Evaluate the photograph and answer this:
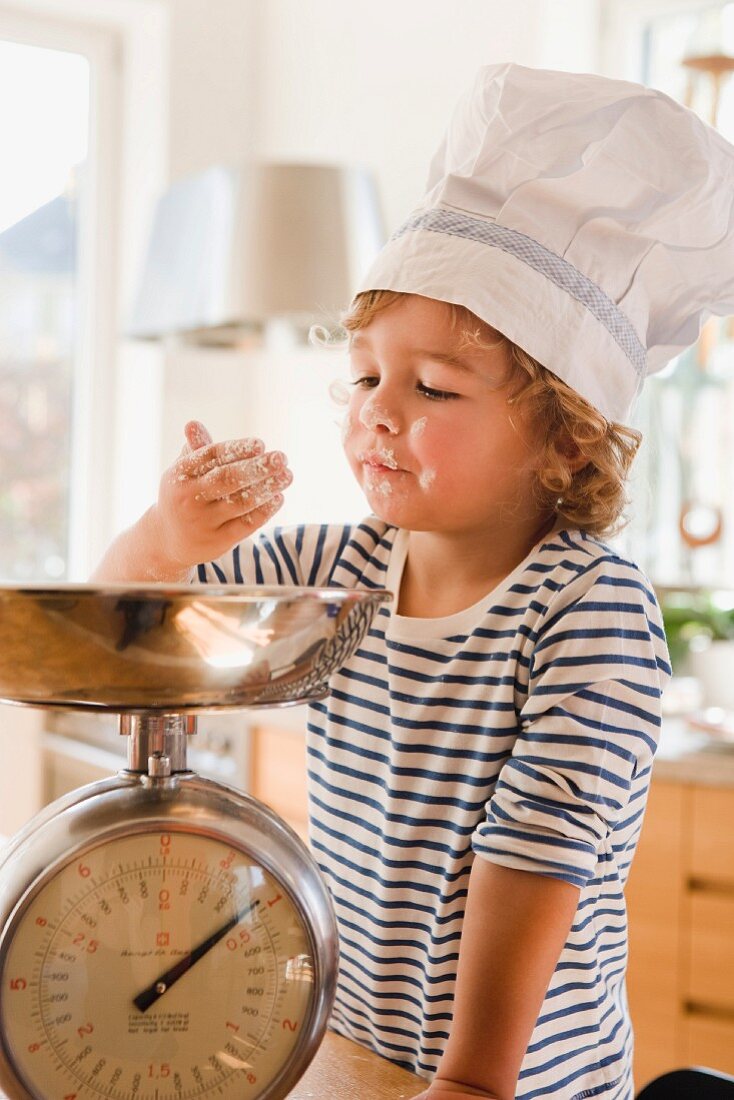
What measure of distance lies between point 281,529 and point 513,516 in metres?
0.20

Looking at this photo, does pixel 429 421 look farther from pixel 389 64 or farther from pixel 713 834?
pixel 389 64

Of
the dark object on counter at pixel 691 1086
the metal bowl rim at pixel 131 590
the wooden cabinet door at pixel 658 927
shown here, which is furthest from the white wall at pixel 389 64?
the metal bowl rim at pixel 131 590

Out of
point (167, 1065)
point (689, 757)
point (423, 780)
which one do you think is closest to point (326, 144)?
point (689, 757)

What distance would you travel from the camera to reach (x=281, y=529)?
952 mm

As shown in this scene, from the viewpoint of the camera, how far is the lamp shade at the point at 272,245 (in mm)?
2193

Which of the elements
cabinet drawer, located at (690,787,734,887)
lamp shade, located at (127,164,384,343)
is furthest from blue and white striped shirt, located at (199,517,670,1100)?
lamp shade, located at (127,164,384,343)

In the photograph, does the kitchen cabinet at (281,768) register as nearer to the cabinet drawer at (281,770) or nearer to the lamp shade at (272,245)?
the cabinet drawer at (281,770)

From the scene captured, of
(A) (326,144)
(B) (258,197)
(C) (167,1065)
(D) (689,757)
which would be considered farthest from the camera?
(A) (326,144)

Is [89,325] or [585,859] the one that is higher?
[89,325]

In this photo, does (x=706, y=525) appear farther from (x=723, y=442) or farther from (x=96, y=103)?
(x=96, y=103)

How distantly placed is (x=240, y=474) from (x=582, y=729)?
Result: 9.0 inches

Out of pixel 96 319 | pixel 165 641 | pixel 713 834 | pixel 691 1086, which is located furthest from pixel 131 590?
pixel 96 319

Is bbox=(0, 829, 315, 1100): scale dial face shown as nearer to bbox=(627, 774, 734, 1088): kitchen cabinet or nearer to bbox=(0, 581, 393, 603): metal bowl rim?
bbox=(0, 581, 393, 603): metal bowl rim

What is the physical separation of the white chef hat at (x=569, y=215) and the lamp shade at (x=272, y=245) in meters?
1.39
